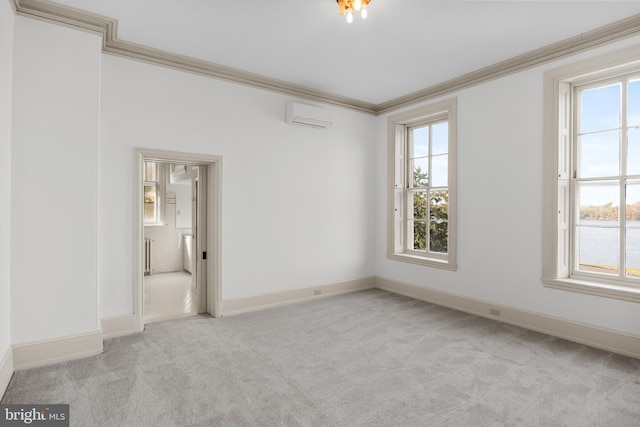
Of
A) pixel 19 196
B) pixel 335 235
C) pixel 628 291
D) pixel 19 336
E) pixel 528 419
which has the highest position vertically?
pixel 19 196

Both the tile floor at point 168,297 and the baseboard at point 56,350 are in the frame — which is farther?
the tile floor at point 168,297

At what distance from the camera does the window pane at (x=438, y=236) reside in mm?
4953

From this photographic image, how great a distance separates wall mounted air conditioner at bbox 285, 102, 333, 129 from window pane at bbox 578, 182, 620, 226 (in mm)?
3129

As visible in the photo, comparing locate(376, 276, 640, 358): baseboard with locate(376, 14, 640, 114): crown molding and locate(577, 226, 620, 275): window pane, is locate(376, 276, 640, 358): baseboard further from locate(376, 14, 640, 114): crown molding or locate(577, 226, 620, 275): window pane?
locate(376, 14, 640, 114): crown molding

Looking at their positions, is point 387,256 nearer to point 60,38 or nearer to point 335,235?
point 335,235

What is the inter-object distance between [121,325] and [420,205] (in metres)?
4.20

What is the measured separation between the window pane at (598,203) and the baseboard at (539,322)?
1.05m

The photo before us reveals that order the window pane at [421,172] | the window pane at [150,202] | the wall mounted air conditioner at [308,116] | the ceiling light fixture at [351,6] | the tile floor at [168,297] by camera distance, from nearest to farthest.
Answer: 1. the ceiling light fixture at [351,6]
2. the tile floor at [168,297]
3. the wall mounted air conditioner at [308,116]
4. the window pane at [421,172]
5. the window pane at [150,202]

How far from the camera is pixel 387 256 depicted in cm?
561

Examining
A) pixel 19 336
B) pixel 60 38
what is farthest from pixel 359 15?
pixel 19 336

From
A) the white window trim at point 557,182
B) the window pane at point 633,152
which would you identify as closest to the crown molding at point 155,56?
the white window trim at point 557,182

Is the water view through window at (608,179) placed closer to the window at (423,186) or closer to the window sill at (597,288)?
the window sill at (597,288)

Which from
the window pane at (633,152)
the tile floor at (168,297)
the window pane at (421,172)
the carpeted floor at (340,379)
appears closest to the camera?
the carpeted floor at (340,379)

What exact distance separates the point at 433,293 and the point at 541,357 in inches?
70.9
